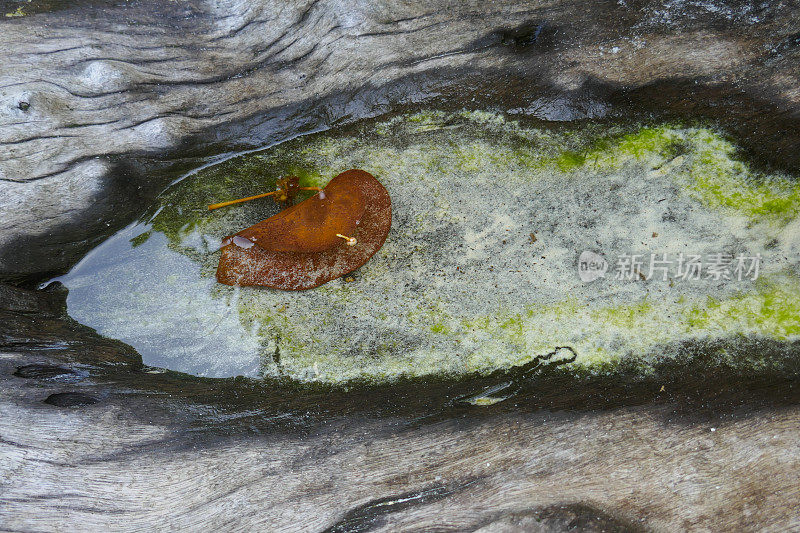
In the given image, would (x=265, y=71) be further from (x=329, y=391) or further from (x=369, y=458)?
(x=369, y=458)

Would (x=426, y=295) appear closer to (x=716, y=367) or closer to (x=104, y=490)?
(x=716, y=367)

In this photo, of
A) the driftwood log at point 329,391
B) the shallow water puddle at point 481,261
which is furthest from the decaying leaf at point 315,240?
the driftwood log at point 329,391

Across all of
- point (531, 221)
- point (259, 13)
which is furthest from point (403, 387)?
point (259, 13)

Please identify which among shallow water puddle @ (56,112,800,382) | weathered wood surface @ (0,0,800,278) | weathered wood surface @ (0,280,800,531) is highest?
weathered wood surface @ (0,0,800,278)

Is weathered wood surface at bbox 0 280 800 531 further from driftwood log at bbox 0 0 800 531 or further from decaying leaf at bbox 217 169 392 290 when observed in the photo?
decaying leaf at bbox 217 169 392 290

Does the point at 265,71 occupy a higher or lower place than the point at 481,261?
higher

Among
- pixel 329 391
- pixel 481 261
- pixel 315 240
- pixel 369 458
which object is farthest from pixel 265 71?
pixel 369 458

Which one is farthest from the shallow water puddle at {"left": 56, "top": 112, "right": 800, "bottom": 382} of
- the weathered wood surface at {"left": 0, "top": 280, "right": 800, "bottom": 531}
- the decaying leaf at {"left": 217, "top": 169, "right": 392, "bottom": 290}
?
the weathered wood surface at {"left": 0, "top": 280, "right": 800, "bottom": 531}
